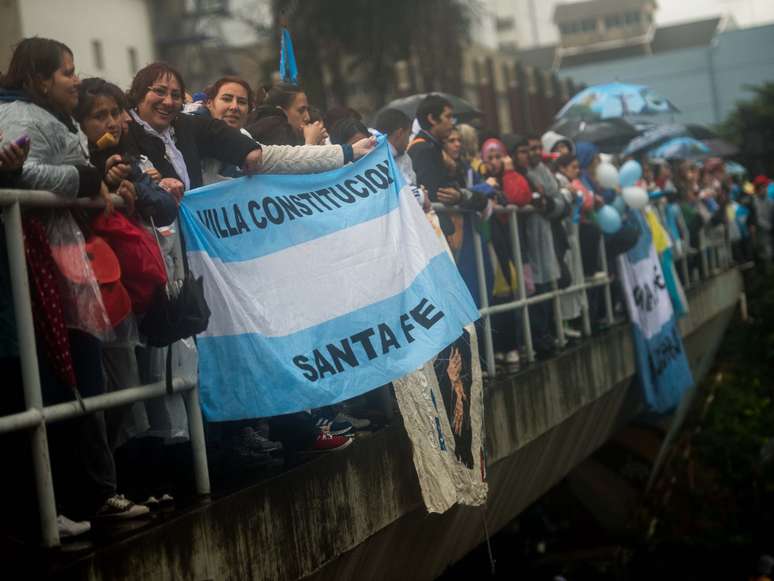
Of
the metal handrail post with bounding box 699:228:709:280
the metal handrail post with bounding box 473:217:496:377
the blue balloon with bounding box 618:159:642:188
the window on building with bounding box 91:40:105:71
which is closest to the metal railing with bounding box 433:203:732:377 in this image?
the metal handrail post with bounding box 473:217:496:377

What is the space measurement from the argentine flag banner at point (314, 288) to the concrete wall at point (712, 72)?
193 ft

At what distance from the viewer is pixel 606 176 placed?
1287 cm

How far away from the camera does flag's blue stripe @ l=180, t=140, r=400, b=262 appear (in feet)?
19.1

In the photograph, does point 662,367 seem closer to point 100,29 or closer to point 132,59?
point 100,29

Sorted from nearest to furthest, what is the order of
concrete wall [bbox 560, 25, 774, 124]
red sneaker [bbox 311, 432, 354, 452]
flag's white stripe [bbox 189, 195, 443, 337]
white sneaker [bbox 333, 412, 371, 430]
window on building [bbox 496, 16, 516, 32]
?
flag's white stripe [bbox 189, 195, 443, 337], red sneaker [bbox 311, 432, 354, 452], white sneaker [bbox 333, 412, 371, 430], concrete wall [bbox 560, 25, 774, 124], window on building [bbox 496, 16, 516, 32]

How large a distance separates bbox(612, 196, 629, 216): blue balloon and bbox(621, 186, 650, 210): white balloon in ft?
0.15

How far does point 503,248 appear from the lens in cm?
992

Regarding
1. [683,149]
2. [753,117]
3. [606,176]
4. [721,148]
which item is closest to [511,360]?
[606,176]

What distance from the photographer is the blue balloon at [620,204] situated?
1319cm

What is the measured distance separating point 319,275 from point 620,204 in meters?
7.52

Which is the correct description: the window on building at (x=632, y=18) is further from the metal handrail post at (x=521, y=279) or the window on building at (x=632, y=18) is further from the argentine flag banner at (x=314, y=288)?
the argentine flag banner at (x=314, y=288)

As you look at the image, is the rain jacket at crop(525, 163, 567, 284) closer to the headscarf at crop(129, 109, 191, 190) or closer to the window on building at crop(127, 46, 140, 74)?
the headscarf at crop(129, 109, 191, 190)

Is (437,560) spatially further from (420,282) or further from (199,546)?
(199,546)

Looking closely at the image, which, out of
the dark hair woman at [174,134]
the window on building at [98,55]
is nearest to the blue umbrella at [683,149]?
the dark hair woman at [174,134]
